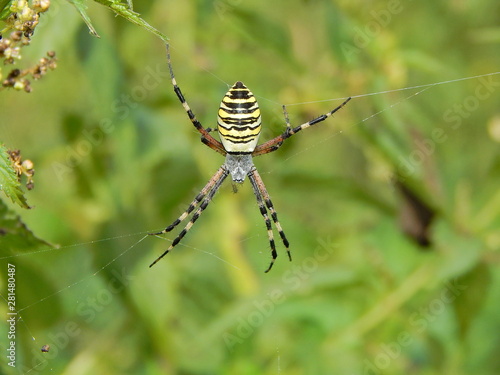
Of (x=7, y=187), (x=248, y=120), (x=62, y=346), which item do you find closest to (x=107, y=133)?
(x=248, y=120)

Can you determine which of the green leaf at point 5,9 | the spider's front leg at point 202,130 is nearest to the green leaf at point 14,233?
the green leaf at point 5,9

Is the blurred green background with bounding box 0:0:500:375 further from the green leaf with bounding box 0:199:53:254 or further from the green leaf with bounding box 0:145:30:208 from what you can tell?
the green leaf with bounding box 0:145:30:208

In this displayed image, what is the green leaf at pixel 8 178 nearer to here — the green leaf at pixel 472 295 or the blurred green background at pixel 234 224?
the blurred green background at pixel 234 224

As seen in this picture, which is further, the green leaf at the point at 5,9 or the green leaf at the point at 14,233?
the green leaf at the point at 14,233

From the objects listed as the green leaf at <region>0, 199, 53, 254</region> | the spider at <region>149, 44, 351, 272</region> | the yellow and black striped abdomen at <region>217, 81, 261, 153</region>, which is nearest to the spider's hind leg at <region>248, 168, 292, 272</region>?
the spider at <region>149, 44, 351, 272</region>

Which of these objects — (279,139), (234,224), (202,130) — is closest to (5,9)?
(202,130)

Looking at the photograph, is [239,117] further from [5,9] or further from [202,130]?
[5,9]

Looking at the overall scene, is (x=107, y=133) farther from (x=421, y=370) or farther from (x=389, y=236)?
(x=421, y=370)

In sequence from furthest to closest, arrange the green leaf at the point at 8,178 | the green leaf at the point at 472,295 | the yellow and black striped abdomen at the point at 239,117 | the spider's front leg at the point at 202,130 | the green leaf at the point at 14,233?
the green leaf at the point at 472,295 → the spider's front leg at the point at 202,130 → the yellow and black striped abdomen at the point at 239,117 → the green leaf at the point at 14,233 → the green leaf at the point at 8,178
